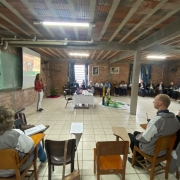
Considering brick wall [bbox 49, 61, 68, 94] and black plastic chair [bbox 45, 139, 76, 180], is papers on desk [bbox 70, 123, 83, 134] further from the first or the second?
brick wall [bbox 49, 61, 68, 94]

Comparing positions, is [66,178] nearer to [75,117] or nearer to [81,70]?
[75,117]

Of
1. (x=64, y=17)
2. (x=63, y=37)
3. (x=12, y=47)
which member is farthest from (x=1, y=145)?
(x=12, y=47)

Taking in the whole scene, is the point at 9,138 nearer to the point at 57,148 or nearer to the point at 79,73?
the point at 57,148

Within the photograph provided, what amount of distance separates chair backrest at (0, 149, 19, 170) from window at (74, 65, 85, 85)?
872cm

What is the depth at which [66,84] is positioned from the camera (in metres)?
9.58

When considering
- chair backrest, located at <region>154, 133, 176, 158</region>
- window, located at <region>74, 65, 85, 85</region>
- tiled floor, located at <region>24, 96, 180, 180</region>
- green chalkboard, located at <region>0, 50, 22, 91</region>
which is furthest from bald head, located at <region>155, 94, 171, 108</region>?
window, located at <region>74, 65, 85, 85</region>

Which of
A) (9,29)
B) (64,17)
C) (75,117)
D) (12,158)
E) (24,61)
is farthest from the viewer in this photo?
(24,61)

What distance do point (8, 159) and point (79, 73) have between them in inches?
347

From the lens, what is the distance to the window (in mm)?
9719

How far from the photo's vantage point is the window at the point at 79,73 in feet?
31.9

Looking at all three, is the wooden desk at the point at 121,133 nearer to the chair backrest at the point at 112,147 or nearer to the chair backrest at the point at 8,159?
the chair backrest at the point at 112,147

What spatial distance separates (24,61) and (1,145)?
173 inches

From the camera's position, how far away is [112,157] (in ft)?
5.80

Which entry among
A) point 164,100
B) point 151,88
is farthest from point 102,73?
point 164,100
